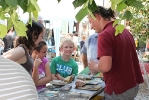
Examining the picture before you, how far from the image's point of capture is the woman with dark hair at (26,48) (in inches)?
78.0

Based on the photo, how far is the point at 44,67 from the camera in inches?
112

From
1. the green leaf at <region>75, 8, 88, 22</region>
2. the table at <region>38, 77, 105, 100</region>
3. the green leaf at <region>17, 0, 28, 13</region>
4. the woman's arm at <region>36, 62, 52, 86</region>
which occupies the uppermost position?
the green leaf at <region>17, 0, 28, 13</region>

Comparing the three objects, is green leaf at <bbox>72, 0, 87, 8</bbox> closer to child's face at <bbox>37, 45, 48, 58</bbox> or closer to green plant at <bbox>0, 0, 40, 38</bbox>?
green plant at <bbox>0, 0, 40, 38</bbox>

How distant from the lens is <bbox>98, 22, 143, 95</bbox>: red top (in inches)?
73.2

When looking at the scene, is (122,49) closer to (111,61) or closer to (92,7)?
(111,61)

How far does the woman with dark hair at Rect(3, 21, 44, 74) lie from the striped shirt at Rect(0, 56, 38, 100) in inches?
44.6

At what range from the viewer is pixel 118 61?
1.92 m

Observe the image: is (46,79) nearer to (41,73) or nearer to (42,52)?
(41,73)

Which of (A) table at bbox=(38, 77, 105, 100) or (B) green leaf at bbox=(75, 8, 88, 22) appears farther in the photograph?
(A) table at bbox=(38, 77, 105, 100)

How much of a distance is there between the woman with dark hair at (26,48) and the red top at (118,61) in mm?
616

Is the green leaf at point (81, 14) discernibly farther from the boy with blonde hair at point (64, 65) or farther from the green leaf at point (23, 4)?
the boy with blonde hair at point (64, 65)

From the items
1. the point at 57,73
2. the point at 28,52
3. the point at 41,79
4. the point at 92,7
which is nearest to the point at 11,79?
the point at 92,7

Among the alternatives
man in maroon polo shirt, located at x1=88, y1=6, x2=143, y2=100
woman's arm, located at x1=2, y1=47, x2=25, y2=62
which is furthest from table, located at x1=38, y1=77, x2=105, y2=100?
woman's arm, located at x1=2, y1=47, x2=25, y2=62

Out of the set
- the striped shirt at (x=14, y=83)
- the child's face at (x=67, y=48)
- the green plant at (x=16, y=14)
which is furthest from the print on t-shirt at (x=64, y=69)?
the striped shirt at (x=14, y=83)
